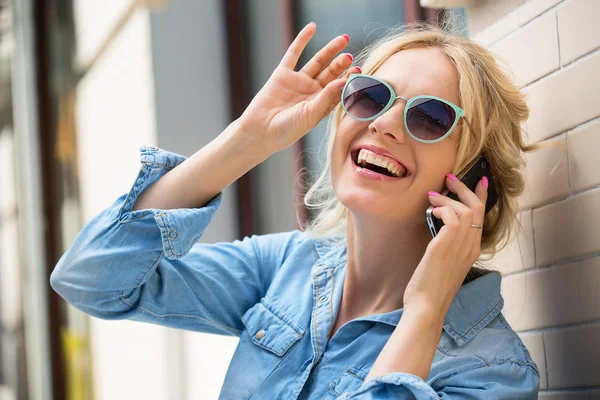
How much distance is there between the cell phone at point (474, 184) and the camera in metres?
1.55

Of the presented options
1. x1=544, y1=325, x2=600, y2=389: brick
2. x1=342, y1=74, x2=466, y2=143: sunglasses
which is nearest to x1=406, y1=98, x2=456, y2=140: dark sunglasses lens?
x1=342, y1=74, x2=466, y2=143: sunglasses

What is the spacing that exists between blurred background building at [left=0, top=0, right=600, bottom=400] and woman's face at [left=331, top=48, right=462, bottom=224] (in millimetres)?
309

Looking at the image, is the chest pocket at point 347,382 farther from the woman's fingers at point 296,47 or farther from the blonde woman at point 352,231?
the woman's fingers at point 296,47

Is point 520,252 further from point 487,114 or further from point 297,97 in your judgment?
point 297,97

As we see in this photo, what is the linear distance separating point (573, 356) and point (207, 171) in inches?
36.8

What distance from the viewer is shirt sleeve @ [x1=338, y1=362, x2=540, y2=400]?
4.30 ft

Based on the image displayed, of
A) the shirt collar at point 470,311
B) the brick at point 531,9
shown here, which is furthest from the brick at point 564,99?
the shirt collar at point 470,311

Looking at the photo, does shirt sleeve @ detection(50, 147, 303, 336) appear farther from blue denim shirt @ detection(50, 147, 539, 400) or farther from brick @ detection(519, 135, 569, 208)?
brick @ detection(519, 135, 569, 208)

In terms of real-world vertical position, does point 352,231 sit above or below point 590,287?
→ above

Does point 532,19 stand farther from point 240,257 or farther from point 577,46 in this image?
point 240,257

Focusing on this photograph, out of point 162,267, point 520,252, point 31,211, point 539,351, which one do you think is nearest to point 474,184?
point 520,252

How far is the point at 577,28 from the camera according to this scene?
5.40 ft

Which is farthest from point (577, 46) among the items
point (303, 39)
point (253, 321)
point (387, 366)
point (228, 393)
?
point (228, 393)

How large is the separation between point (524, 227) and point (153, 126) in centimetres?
218
